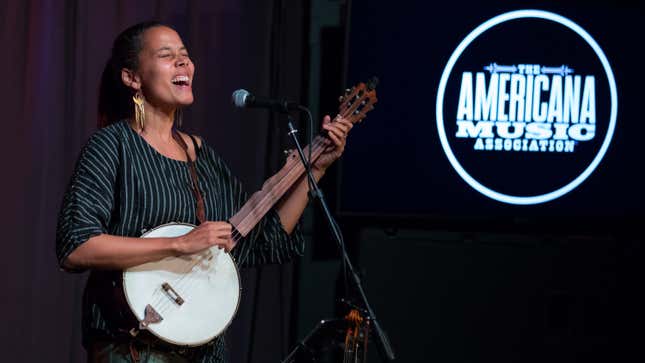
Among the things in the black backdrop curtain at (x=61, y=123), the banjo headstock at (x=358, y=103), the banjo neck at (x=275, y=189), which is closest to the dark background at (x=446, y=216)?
the black backdrop curtain at (x=61, y=123)

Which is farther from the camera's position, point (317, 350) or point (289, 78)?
point (289, 78)

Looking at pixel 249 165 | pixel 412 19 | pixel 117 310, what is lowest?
pixel 117 310

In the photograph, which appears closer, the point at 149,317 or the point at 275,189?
the point at 149,317

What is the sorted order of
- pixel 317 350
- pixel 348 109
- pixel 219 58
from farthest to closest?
pixel 219 58 < pixel 317 350 < pixel 348 109

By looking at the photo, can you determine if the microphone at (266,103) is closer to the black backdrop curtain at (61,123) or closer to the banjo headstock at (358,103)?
the banjo headstock at (358,103)

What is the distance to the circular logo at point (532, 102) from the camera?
3.54 meters

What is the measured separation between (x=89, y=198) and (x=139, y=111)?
0.36 meters

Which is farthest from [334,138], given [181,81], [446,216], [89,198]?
[446,216]

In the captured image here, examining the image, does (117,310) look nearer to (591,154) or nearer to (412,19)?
(412,19)

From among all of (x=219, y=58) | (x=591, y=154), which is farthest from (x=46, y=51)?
(x=591, y=154)

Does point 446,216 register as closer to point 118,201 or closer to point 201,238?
point 201,238

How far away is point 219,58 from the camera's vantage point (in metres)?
3.79

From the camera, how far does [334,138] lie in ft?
8.20

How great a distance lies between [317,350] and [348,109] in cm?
88
